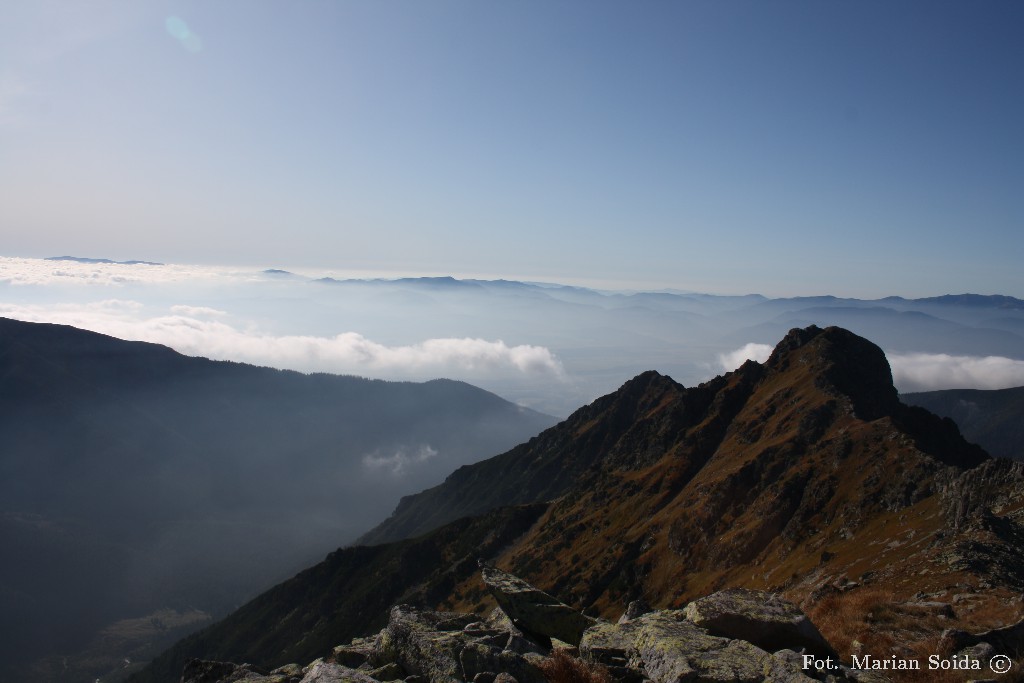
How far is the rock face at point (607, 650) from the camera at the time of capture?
14.1 meters

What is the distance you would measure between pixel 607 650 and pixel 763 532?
8077cm

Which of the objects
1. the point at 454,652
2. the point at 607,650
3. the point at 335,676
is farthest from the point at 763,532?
the point at 335,676

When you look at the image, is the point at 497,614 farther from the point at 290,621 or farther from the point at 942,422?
the point at 290,621

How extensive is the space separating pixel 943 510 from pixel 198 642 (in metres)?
197

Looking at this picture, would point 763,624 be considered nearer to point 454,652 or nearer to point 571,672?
point 571,672

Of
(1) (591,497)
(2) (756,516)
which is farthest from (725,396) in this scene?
(2) (756,516)

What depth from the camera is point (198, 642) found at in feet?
572

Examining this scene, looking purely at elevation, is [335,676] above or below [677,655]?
below

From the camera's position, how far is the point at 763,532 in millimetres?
86000

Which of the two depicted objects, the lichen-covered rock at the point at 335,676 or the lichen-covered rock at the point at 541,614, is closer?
the lichen-covered rock at the point at 335,676

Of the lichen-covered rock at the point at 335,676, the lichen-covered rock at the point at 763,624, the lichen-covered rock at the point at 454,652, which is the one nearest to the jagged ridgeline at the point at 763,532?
the lichen-covered rock at the point at 763,624

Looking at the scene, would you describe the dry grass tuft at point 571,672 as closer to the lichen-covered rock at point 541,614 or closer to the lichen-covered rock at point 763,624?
the lichen-covered rock at point 763,624

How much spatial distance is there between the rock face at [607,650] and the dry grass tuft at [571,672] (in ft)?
0.51

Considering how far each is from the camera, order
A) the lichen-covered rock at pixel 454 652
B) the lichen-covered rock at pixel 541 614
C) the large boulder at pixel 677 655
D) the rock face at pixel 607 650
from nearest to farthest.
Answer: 1. the large boulder at pixel 677 655
2. the rock face at pixel 607 650
3. the lichen-covered rock at pixel 454 652
4. the lichen-covered rock at pixel 541 614
